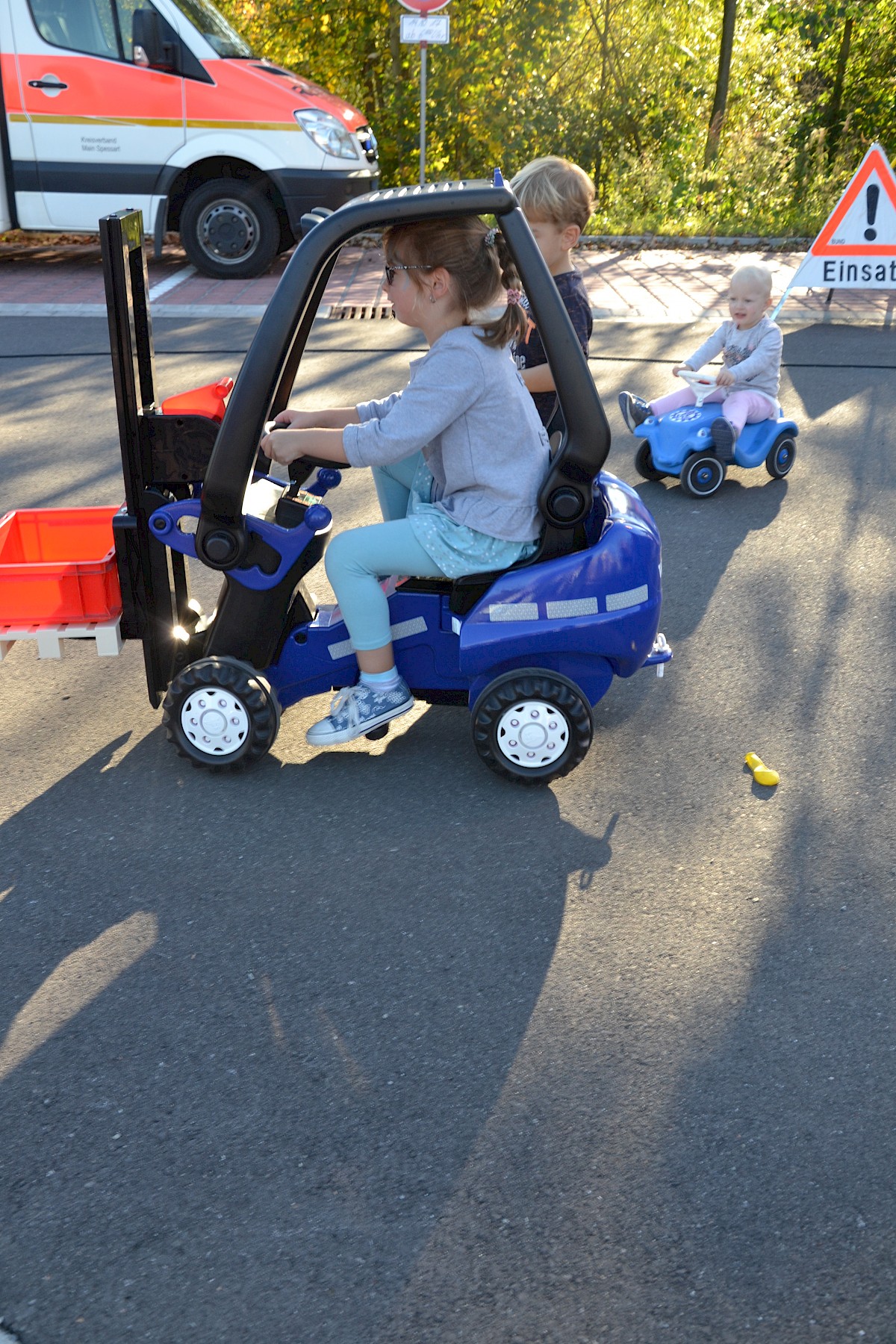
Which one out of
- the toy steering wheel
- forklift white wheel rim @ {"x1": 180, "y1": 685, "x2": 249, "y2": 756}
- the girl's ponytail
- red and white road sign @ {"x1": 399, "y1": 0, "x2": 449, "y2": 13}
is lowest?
forklift white wheel rim @ {"x1": 180, "y1": 685, "x2": 249, "y2": 756}

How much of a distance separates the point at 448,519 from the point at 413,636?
332mm

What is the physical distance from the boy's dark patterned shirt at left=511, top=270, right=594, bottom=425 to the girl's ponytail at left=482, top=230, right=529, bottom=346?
0.78 metres

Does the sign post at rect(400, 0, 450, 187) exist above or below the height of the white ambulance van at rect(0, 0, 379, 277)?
above

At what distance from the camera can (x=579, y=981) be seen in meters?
2.60

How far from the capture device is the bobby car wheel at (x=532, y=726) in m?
3.18

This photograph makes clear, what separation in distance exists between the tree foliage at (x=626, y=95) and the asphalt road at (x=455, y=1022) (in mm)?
10704

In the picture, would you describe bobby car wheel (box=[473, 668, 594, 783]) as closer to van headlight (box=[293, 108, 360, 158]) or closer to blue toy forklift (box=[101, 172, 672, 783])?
blue toy forklift (box=[101, 172, 672, 783])

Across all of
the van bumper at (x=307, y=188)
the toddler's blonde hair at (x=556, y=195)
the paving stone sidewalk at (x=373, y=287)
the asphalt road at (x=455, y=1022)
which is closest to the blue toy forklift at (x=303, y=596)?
the asphalt road at (x=455, y=1022)

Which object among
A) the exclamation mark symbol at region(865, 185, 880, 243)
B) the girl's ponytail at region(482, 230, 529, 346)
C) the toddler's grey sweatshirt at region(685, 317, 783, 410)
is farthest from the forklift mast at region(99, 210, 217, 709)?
the exclamation mark symbol at region(865, 185, 880, 243)

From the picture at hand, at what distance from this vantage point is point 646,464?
19.2ft

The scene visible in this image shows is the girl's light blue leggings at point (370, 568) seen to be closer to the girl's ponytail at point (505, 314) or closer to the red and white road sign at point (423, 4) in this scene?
the girl's ponytail at point (505, 314)

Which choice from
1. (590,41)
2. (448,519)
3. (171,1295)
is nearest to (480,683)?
(448,519)

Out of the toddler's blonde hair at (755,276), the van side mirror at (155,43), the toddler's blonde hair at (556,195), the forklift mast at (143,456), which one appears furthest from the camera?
the van side mirror at (155,43)

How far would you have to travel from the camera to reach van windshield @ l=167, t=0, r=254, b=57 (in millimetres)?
10055
